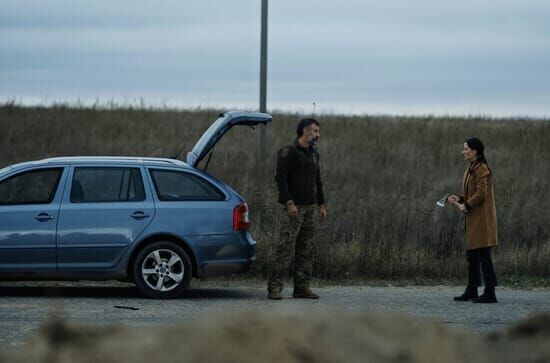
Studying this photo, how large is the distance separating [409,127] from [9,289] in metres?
26.2

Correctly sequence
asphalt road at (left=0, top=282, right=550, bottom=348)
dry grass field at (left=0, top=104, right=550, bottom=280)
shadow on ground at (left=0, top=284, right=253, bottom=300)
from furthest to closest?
1. dry grass field at (left=0, top=104, right=550, bottom=280)
2. shadow on ground at (left=0, top=284, right=253, bottom=300)
3. asphalt road at (left=0, top=282, right=550, bottom=348)

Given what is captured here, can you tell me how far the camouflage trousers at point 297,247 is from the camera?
12172 mm

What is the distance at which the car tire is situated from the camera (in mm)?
11852

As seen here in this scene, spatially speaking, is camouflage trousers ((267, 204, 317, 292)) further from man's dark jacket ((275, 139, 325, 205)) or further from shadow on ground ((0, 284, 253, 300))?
shadow on ground ((0, 284, 253, 300))

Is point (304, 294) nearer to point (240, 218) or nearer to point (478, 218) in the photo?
point (240, 218)

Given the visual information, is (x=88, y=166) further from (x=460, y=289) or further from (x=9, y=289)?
(x=460, y=289)

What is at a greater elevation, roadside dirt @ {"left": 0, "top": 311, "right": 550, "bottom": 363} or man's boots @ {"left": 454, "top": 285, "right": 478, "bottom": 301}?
Answer: roadside dirt @ {"left": 0, "top": 311, "right": 550, "bottom": 363}

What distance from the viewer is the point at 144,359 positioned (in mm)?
2600

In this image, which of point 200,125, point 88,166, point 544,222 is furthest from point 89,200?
point 200,125

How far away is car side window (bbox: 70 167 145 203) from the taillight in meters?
1.01

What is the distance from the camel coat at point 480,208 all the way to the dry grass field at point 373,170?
292cm

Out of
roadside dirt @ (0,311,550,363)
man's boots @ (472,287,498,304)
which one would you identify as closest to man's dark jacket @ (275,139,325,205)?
man's boots @ (472,287,498,304)

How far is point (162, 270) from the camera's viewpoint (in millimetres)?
11922

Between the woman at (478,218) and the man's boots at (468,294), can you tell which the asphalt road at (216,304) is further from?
the woman at (478,218)
